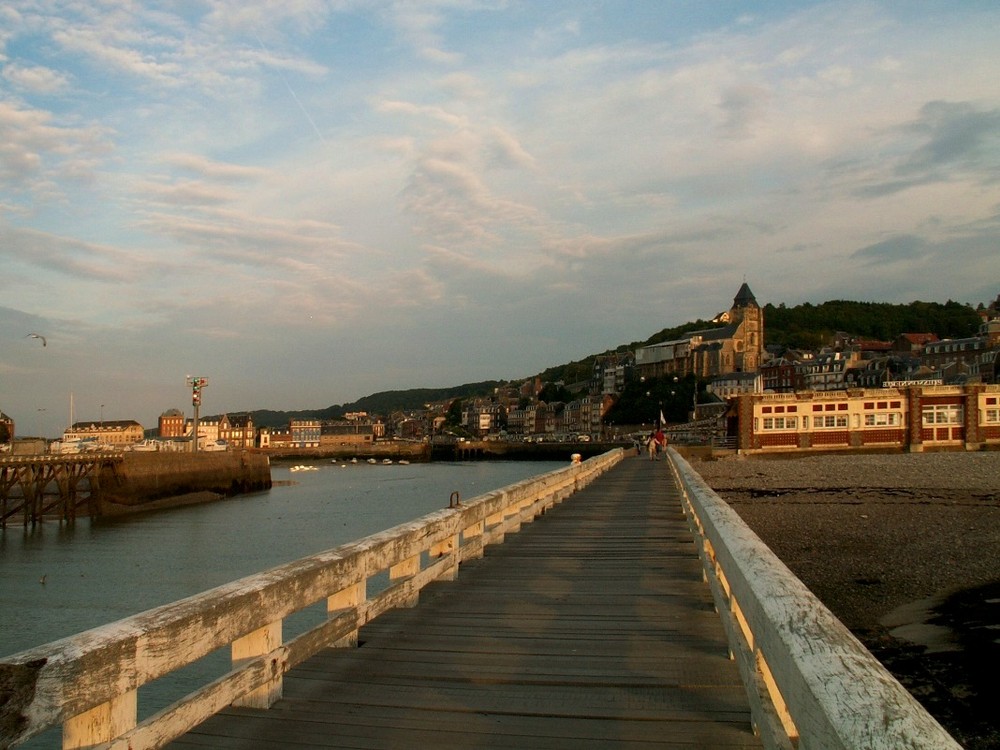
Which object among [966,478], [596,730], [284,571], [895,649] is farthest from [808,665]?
[966,478]

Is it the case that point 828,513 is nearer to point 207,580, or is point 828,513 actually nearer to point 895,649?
point 895,649

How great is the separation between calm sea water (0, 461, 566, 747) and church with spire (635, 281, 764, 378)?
411 ft

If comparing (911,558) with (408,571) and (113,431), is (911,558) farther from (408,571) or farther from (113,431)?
(113,431)

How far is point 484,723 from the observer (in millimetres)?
4090

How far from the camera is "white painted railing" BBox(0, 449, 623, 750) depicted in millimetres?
2527

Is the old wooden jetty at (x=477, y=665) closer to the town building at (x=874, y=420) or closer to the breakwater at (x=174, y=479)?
the breakwater at (x=174, y=479)

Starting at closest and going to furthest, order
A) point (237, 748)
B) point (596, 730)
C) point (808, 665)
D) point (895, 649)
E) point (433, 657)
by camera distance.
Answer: point (808, 665) → point (237, 748) → point (596, 730) → point (433, 657) → point (895, 649)

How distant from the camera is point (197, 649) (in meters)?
3.38

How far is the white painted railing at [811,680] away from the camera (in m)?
2.00

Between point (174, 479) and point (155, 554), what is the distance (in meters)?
27.7

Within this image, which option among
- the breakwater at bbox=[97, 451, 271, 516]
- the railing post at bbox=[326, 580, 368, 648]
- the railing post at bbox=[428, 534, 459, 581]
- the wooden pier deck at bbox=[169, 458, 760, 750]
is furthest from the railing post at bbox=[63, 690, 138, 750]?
the breakwater at bbox=[97, 451, 271, 516]

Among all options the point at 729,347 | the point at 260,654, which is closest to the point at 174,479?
the point at 260,654

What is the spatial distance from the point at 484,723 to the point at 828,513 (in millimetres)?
29479

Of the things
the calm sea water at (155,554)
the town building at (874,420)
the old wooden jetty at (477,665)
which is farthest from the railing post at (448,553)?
the town building at (874,420)
